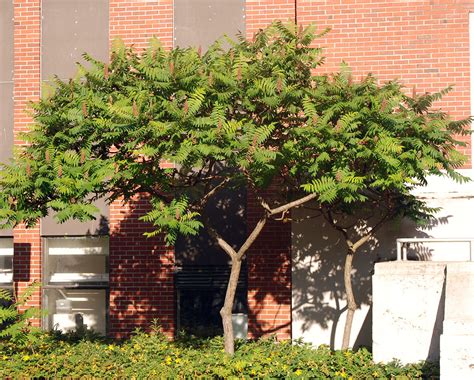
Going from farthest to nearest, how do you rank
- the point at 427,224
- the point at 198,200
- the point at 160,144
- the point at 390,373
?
the point at 427,224 < the point at 198,200 < the point at 390,373 < the point at 160,144

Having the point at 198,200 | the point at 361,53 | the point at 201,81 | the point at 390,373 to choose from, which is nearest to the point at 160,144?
the point at 201,81

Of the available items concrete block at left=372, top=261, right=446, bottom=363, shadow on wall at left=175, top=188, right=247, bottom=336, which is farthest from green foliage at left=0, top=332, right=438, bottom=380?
shadow on wall at left=175, top=188, right=247, bottom=336

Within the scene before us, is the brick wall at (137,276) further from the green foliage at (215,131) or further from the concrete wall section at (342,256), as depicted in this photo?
the green foliage at (215,131)

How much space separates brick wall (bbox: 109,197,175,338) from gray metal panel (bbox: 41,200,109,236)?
0.23m

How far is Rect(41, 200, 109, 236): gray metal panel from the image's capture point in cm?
2030

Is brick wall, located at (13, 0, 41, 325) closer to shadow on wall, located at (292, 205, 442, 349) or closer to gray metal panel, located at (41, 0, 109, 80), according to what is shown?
gray metal panel, located at (41, 0, 109, 80)

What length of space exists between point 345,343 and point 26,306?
708cm

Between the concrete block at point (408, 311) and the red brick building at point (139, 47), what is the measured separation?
3.27m

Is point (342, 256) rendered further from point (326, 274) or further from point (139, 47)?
point (139, 47)

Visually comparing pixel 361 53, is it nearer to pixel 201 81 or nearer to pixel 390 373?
pixel 201 81

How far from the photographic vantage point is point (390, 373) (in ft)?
51.1

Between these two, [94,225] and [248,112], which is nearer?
[248,112]

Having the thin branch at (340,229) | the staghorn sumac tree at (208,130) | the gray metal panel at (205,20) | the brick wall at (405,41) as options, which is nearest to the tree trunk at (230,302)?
the staghorn sumac tree at (208,130)

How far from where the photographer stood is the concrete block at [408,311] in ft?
53.3
